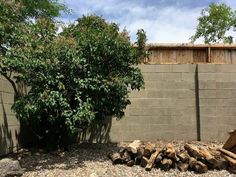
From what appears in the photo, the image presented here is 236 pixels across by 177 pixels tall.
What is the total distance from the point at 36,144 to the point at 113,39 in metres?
3.37

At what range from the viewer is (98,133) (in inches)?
417

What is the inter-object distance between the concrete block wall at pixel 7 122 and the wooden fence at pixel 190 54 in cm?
359

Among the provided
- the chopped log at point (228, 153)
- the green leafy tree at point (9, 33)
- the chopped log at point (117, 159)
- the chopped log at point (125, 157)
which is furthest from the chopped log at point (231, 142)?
the green leafy tree at point (9, 33)

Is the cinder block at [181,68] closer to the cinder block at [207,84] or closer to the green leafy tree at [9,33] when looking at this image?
the cinder block at [207,84]

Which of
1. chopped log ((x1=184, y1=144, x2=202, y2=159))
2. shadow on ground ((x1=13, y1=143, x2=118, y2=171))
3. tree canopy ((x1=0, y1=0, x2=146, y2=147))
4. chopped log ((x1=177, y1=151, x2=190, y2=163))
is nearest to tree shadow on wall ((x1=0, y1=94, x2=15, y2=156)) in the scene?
shadow on ground ((x1=13, y1=143, x2=118, y2=171))

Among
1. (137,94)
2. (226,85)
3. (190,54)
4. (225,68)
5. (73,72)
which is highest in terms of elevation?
(190,54)

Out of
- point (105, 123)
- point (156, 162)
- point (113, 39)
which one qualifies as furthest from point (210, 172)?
point (105, 123)

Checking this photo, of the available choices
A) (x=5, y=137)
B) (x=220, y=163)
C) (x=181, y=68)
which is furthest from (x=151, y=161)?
(x=181, y=68)

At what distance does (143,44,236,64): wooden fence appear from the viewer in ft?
35.4

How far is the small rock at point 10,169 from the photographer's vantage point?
23.5ft

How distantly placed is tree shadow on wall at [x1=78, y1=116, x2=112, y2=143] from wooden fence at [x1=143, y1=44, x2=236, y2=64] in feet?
6.21

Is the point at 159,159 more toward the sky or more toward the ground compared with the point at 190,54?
more toward the ground

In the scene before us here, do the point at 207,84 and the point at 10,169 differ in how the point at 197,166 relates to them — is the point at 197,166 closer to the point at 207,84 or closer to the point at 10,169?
the point at 10,169

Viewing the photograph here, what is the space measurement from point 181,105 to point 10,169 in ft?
15.9
